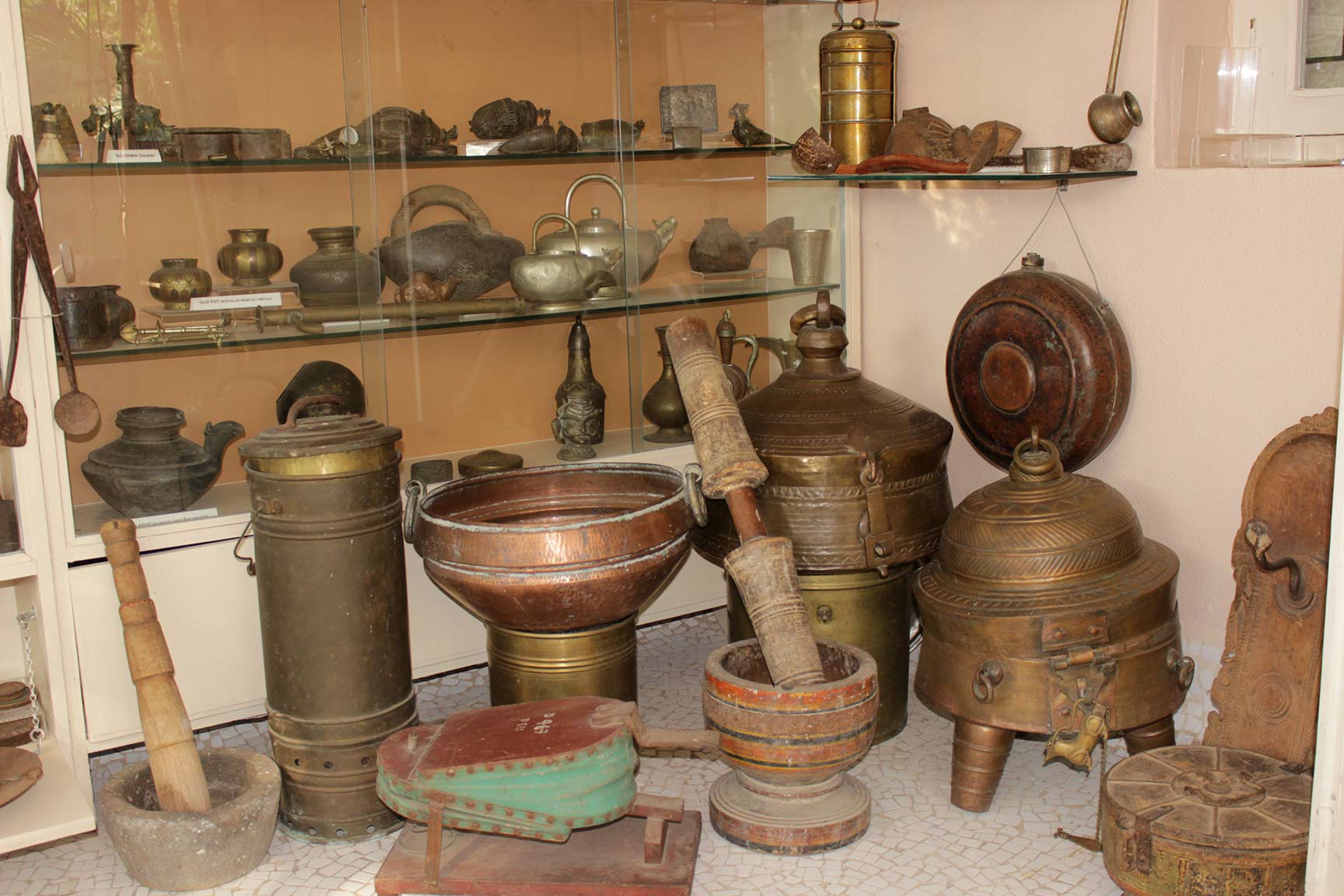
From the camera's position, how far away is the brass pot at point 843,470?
2.85 m

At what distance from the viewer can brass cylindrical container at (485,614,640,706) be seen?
2770 millimetres

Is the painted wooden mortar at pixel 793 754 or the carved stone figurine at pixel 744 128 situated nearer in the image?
the painted wooden mortar at pixel 793 754

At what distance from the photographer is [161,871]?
243 cm

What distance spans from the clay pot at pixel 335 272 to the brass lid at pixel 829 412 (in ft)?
3.14

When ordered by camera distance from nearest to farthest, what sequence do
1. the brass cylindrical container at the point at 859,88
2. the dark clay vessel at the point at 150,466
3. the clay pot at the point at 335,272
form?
the dark clay vessel at the point at 150,466 < the clay pot at the point at 335,272 < the brass cylindrical container at the point at 859,88

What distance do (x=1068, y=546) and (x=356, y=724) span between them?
148cm

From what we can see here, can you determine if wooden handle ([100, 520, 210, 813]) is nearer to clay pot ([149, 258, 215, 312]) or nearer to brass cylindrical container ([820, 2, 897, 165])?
clay pot ([149, 258, 215, 312])

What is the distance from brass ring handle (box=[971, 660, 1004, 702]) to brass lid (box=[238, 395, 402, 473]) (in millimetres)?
1272

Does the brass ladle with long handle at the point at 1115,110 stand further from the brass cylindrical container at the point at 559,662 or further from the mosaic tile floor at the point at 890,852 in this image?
the brass cylindrical container at the point at 559,662

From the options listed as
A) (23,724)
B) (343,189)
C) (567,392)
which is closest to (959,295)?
(567,392)

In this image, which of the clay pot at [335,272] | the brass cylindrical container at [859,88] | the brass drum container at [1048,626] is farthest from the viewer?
the brass cylindrical container at [859,88]

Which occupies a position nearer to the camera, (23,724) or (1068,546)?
(1068,546)

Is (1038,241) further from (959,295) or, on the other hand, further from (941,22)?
(941,22)

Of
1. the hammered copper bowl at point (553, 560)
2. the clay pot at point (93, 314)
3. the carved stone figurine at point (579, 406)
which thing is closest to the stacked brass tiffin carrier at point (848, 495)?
the hammered copper bowl at point (553, 560)
